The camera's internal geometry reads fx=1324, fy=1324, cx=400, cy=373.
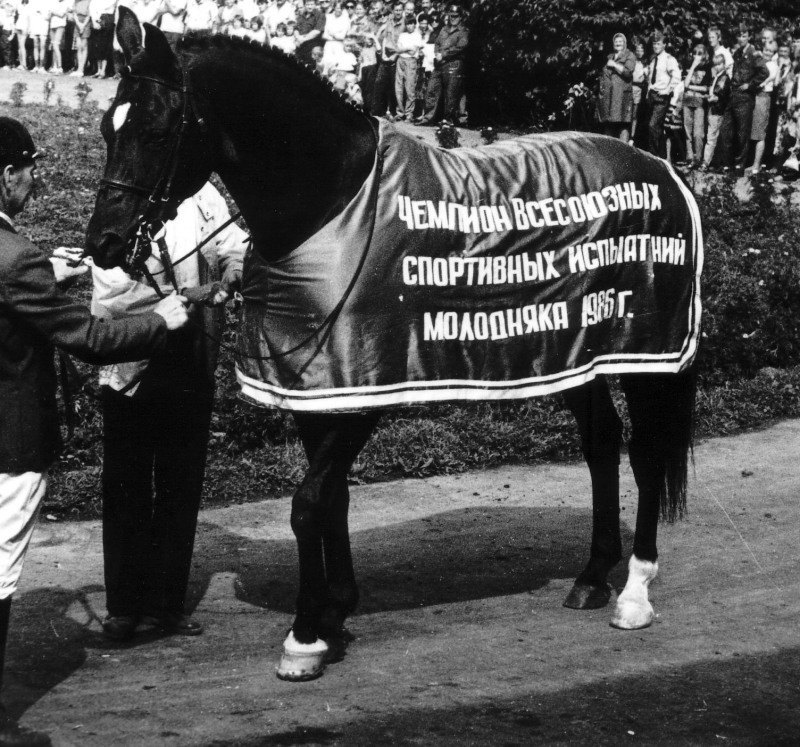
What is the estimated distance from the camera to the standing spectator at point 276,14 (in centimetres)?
1997

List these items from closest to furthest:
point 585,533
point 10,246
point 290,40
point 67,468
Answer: point 10,246 < point 585,533 < point 67,468 < point 290,40

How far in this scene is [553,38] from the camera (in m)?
19.0

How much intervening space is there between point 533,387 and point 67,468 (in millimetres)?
3273

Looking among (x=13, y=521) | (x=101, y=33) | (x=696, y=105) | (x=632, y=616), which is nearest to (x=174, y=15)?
(x=101, y=33)

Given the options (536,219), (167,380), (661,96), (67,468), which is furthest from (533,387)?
(661,96)

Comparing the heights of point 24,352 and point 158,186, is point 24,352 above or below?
below

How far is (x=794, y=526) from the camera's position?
23.2 ft

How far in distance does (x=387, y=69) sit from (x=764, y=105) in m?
6.58

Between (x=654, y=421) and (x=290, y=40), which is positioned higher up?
(x=290, y=40)

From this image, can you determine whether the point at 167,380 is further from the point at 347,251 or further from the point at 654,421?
the point at 654,421

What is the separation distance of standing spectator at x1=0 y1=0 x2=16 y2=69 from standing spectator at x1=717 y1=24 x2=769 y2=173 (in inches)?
511

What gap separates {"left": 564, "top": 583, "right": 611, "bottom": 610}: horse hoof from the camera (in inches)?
232

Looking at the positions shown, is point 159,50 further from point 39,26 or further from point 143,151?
point 39,26

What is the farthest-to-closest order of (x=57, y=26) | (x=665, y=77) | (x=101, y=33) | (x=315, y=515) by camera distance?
(x=57, y=26) < (x=101, y=33) < (x=665, y=77) < (x=315, y=515)
